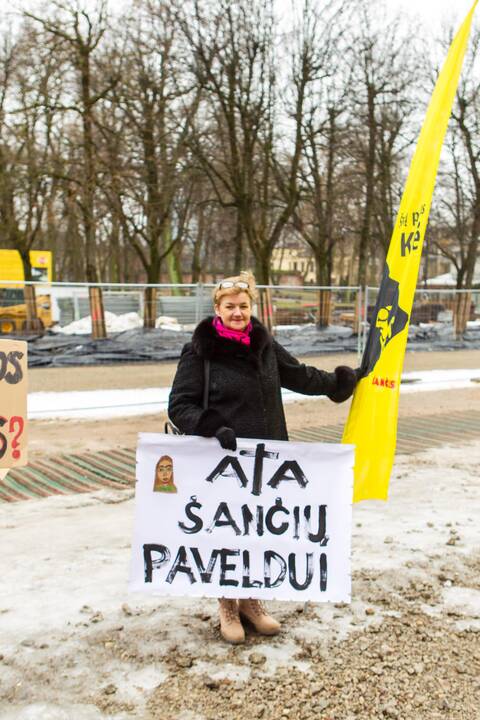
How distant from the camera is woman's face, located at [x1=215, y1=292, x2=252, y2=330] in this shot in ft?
11.9

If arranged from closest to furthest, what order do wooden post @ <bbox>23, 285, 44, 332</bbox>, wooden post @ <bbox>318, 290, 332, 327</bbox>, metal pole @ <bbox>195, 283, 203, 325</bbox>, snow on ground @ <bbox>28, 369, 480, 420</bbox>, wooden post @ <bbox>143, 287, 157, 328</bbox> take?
snow on ground @ <bbox>28, 369, 480, 420</bbox> < metal pole @ <bbox>195, 283, 203, 325</bbox> < wooden post @ <bbox>23, 285, 44, 332</bbox> < wooden post @ <bbox>143, 287, 157, 328</bbox> < wooden post @ <bbox>318, 290, 332, 327</bbox>

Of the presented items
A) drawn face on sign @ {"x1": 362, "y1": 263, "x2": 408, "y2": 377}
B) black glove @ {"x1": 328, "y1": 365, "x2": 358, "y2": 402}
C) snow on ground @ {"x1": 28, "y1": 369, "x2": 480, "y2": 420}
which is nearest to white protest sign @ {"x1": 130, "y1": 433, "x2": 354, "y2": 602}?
Answer: black glove @ {"x1": 328, "y1": 365, "x2": 358, "y2": 402}

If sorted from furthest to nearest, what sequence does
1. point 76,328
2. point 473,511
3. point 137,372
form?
point 76,328
point 137,372
point 473,511

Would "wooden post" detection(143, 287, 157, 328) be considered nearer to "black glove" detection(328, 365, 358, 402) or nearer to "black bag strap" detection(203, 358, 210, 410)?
"black glove" detection(328, 365, 358, 402)

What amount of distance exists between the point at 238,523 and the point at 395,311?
1421mm

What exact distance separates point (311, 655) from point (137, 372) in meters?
10.7

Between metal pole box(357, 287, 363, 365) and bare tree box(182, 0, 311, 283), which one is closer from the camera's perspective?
metal pole box(357, 287, 363, 365)

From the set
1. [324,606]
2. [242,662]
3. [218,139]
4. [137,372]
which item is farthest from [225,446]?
[218,139]

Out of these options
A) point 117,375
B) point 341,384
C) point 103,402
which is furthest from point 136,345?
point 341,384

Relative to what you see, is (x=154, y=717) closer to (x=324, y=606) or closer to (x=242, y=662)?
(x=242, y=662)

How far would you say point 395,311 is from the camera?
411cm

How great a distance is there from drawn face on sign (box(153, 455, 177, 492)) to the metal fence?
31.0 feet

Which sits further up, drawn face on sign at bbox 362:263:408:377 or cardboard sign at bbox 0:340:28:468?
drawn face on sign at bbox 362:263:408:377

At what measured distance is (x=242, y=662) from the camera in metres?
3.46
